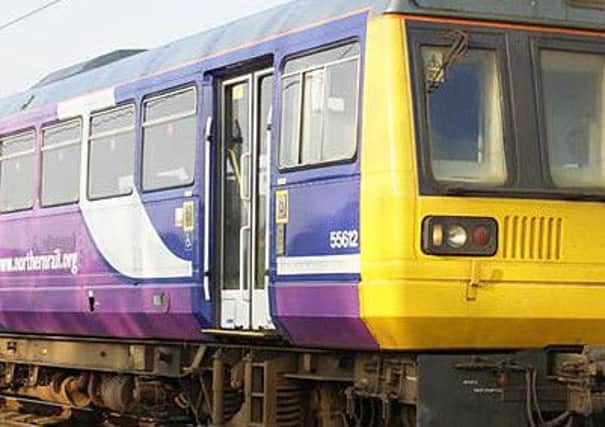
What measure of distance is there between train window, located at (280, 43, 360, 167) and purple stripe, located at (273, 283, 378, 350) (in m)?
0.86

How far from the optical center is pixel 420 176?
8.46 m

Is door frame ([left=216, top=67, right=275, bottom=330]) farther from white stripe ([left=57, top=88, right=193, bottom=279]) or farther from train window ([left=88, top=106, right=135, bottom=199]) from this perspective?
train window ([left=88, top=106, right=135, bottom=199])

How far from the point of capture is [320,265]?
29.5 ft

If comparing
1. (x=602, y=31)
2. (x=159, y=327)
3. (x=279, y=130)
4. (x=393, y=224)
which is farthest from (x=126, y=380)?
(x=602, y=31)

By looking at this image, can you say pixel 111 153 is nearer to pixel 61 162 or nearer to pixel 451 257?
pixel 61 162

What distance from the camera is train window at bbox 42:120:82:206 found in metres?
12.6

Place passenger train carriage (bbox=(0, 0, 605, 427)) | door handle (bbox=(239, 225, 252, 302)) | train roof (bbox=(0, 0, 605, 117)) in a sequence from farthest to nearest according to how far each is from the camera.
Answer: door handle (bbox=(239, 225, 252, 302))
train roof (bbox=(0, 0, 605, 117))
passenger train carriage (bbox=(0, 0, 605, 427))

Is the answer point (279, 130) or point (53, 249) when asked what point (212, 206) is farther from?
point (53, 249)

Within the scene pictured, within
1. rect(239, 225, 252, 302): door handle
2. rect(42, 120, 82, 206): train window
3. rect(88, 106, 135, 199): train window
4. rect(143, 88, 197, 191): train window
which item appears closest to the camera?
rect(239, 225, 252, 302): door handle

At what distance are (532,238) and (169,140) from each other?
141 inches

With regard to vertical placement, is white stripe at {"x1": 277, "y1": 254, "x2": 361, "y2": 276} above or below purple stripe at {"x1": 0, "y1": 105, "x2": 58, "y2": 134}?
below

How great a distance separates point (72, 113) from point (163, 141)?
197 cm

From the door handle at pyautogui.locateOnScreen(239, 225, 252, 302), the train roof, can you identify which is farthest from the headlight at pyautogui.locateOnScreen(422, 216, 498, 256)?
the door handle at pyautogui.locateOnScreen(239, 225, 252, 302)

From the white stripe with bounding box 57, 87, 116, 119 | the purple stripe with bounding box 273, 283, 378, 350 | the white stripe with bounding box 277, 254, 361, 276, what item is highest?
the white stripe with bounding box 57, 87, 116, 119
